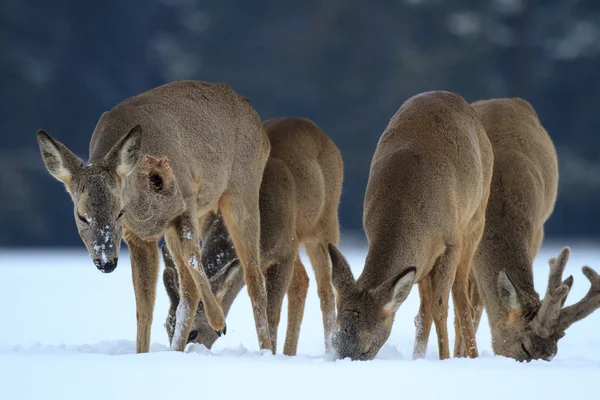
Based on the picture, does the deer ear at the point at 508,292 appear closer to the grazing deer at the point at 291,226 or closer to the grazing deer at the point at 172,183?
the grazing deer at the point at 291,226

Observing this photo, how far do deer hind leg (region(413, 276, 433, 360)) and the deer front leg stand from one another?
1.54 m

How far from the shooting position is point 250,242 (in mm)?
9773

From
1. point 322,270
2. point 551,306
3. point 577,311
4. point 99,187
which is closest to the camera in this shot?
point 99,187

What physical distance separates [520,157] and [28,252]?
19.1 m

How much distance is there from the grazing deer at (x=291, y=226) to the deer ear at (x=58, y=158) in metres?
2.44

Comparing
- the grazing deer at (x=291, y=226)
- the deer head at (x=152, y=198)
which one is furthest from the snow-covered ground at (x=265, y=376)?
the deer head at (x=152, y=198)

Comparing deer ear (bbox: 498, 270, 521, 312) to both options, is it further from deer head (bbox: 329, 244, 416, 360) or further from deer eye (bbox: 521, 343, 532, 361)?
deer head (bbox: 329, 244, 416, 360)

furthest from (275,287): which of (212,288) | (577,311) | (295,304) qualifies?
(577,311)

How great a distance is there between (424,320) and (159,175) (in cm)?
243

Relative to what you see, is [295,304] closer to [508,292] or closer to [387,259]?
[508,292]

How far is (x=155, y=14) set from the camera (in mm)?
34625

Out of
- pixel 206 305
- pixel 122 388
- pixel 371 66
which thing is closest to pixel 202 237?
Result: pixel 206 305

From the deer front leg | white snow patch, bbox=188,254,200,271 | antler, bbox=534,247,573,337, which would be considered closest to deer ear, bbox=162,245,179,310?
the deer front leg

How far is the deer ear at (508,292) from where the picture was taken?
9.59 meters
